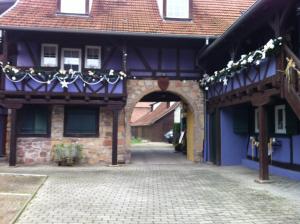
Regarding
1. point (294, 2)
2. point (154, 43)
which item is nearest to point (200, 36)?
point (154, 43)

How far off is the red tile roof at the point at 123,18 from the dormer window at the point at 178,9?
365 millimetres

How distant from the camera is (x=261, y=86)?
1012 centimetres

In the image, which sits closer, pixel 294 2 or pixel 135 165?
pixel 294 2

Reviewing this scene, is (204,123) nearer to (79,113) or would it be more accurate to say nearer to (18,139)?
(79,113)

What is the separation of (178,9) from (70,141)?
721cm

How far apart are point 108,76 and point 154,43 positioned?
256cm

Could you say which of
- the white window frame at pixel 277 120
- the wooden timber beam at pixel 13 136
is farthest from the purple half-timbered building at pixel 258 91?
the wooden timber beam at pixel 13 136

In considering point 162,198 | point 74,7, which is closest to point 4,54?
point 74,7

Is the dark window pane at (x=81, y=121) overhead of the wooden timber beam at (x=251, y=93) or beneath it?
beneath

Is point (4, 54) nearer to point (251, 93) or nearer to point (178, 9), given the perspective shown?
point (178, 9)

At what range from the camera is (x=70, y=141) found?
50.8 feet

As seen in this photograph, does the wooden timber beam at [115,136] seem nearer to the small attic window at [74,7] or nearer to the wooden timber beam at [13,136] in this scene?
the wooden timber beam at [13,136]

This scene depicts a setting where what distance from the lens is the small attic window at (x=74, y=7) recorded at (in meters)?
16.2

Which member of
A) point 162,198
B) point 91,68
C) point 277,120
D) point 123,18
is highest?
point 123,18
